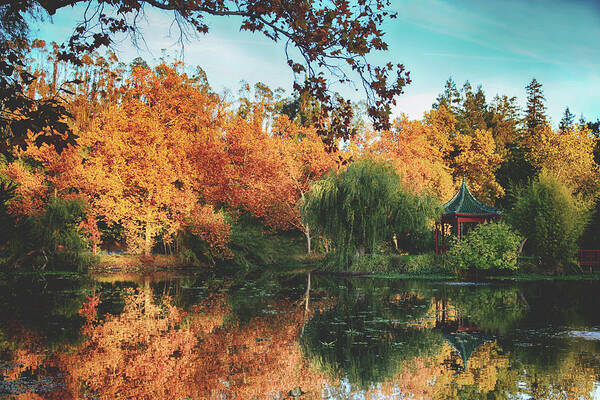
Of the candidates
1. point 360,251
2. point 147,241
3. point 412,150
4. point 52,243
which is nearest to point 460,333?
point 360,251

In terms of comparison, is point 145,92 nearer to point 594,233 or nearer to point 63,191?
point 63,191

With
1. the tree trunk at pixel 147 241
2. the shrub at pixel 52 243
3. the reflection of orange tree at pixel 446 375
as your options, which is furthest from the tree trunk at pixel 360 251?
the reflection of orange tree at pixel 446 375

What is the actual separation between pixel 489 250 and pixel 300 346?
1679 cm

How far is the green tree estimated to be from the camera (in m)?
24.8

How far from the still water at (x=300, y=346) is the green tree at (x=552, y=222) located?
8643 millimetres

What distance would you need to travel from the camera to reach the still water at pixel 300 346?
634 centimetres

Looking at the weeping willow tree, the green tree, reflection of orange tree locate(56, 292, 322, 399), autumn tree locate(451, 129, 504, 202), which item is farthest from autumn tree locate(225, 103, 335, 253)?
reflection of orange tree locate(56, 292, 322, 399)

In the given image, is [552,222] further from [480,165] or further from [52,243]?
A: [52,243]

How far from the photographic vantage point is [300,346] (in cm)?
876

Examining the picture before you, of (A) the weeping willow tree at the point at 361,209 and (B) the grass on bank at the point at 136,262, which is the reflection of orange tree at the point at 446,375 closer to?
(A) the weeping willow tree at the point at 361,209

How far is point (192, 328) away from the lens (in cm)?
1060

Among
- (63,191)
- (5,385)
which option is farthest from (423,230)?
(5,385)

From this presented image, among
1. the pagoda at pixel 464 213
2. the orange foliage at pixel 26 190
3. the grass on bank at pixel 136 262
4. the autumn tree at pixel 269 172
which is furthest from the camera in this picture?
the autumn tree at pixel 269 172

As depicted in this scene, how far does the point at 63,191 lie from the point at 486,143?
34891 millimetres
